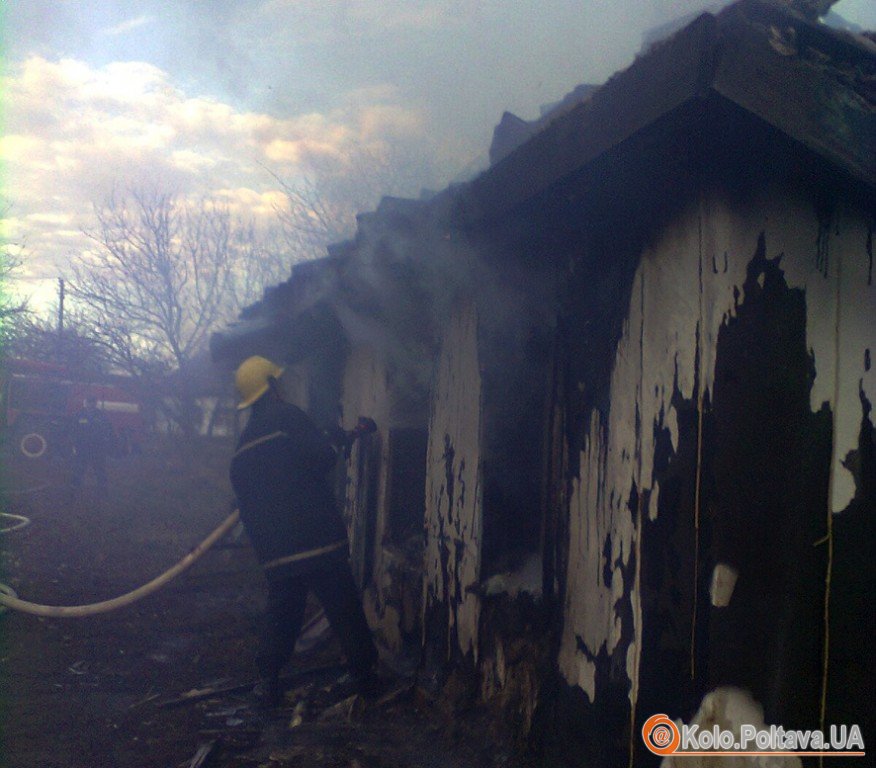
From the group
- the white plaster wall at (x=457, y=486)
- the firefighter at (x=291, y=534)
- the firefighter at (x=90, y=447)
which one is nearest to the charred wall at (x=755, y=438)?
the white plaster wall at (x=457, y=486)

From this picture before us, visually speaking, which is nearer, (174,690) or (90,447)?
(174,690)

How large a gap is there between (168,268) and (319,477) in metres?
21.4

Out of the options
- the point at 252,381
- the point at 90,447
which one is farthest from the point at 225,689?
the point at 90,447

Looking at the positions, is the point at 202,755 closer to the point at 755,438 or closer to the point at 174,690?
the point at 174,690

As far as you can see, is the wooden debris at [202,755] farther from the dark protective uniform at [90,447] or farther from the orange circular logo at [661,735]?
the dark protective uniform at [90,447]

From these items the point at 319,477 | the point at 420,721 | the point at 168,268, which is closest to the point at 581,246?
the point at 319,477

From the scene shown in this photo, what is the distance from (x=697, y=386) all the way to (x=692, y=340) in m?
0.14

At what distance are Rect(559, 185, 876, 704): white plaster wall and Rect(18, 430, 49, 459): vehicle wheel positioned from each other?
19702mm

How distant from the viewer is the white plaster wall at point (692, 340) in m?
2.12

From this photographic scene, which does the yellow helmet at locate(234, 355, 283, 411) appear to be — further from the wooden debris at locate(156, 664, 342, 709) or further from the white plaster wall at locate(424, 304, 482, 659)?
the wooden debris at locate(156, 664, 342, 709)

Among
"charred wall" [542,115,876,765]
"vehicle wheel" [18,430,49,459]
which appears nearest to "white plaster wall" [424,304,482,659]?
"charred wall" [542,115,876,765]

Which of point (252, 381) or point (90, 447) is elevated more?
point (252, 381)

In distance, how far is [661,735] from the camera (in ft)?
7.59

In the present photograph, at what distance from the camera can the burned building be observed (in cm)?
204
